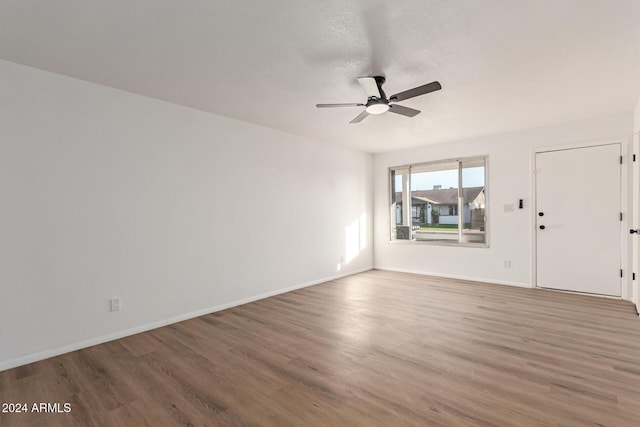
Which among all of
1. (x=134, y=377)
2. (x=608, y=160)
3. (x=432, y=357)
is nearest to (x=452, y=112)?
(x=608, y=160)

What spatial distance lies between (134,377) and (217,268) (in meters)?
1.71

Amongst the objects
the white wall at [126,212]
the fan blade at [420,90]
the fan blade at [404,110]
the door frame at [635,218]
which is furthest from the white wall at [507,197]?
the fan blade at [420,90]

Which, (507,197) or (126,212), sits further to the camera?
(507,197)

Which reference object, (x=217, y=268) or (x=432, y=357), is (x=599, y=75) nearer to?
(x=432, y=357)

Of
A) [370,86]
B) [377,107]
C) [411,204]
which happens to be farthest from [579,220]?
[370,86]

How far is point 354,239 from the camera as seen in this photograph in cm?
614

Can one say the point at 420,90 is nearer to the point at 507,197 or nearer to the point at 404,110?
the point at 404,110

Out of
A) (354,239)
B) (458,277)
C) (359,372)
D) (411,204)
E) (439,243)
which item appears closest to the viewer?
(359,372)

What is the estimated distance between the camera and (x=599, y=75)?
295 centimetres

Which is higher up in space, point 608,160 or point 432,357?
point 608,160

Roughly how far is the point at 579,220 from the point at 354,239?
11.5 ft

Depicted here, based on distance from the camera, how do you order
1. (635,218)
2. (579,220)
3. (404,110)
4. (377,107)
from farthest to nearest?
(579,220) < (635,218) < (404,110) < (377,107)

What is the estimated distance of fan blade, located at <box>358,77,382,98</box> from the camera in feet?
9.05

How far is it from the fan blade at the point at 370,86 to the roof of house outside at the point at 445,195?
11.1 ft
